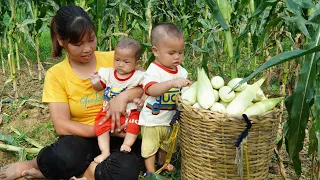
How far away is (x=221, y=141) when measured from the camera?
2.23m

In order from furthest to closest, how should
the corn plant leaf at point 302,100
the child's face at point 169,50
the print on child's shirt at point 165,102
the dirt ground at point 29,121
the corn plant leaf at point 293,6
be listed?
the dirt ground at point 29,121 → the print on child's shirt at point 165,102 → the child's face at point 169,50 → the corn plant leaf at point 293,6 → the corn plant leaf at point 302,100

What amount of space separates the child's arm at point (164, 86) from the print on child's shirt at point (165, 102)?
0.12 metres

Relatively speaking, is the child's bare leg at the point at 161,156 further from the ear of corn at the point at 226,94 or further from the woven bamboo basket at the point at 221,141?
the ear of corn at the point at 226,94

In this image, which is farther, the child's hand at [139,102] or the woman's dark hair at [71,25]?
the child's hand at [139,102]

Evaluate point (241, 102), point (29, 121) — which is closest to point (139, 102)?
point (241, 102)

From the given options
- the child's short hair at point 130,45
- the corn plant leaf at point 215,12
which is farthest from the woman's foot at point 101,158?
the corn plant leaf at point 215,12

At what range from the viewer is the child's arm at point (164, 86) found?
2.36m

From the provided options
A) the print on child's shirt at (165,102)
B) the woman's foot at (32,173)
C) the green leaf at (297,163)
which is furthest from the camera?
the woman's foot at (32,173)

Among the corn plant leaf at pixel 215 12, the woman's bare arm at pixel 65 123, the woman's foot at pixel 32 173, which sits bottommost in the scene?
the woman's foot at pixel 32 173

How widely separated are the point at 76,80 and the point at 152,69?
1.75 ft

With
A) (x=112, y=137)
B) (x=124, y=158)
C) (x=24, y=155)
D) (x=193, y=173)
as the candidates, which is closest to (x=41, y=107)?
(x=24, y=155)

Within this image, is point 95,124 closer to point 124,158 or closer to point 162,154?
point 124,158

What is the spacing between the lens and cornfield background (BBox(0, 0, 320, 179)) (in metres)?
1.82

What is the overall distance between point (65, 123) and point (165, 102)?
66 centimetres
